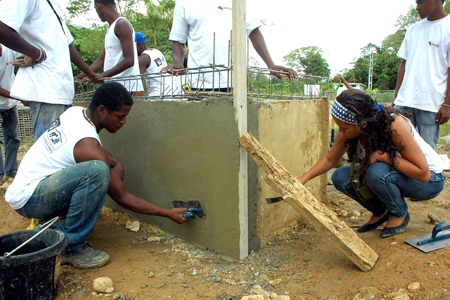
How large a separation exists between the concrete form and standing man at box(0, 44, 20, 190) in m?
1.84

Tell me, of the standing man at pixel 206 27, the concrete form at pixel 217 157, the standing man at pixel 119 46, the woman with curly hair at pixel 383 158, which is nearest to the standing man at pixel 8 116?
the standing man at pixel 119 46

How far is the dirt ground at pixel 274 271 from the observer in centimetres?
180

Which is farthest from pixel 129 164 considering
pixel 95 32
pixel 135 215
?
pixel 95 32

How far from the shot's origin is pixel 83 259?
2.30 m

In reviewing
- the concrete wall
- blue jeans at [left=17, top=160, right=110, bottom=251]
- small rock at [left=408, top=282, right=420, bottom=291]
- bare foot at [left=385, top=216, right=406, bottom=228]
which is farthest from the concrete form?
small rock at [left=408, top=282, right=420, bottom=291]

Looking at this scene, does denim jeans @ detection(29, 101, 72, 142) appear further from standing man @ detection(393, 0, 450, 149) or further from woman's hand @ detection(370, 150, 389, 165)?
standing man @ detection(393, 0, 450, 149)

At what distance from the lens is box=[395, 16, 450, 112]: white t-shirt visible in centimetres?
287

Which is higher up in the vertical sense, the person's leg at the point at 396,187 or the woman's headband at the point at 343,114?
the woman's headband at the point at 343,114

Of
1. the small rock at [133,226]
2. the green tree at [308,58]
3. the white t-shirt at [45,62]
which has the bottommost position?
the small rock at [133,226]

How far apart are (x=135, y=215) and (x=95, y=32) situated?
16.1m

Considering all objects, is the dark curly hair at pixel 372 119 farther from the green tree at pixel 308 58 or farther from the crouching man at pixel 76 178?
the green tree at pixel 308 58

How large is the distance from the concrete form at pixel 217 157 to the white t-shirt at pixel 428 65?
82cm

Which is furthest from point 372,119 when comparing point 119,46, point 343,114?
point 119,46

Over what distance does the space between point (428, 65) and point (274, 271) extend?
7.53 feet
